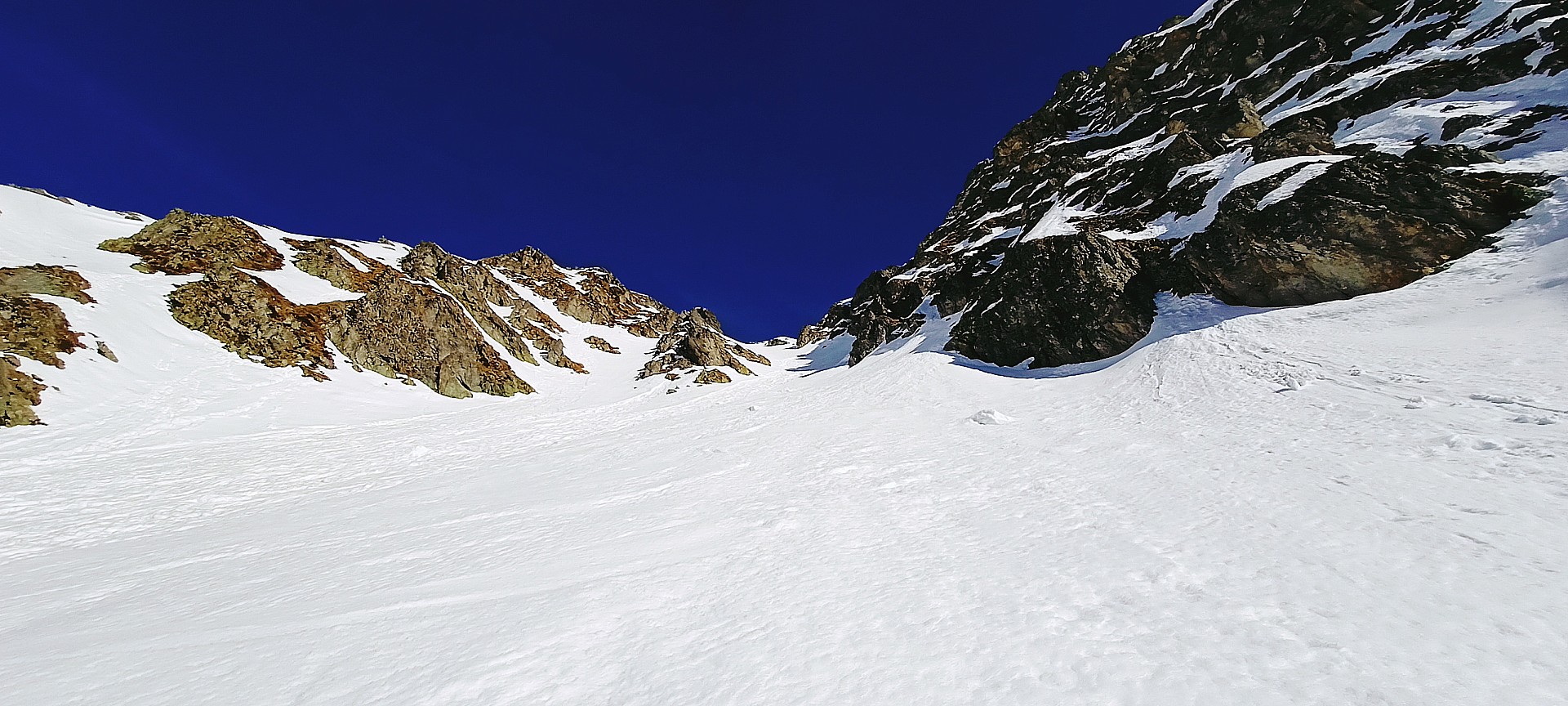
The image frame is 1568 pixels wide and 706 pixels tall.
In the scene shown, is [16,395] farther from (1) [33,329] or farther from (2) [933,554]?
(2) [933,554]

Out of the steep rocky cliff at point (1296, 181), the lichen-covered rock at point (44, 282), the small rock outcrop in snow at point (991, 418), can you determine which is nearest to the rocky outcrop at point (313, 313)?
the lichen-covered rock at point (44, 282)

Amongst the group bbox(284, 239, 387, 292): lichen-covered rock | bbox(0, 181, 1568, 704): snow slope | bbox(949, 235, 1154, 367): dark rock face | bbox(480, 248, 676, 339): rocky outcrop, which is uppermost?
bbox(480, 248, 676, 339): rocky outcrop

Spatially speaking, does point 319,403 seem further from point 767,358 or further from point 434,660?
point 767,358

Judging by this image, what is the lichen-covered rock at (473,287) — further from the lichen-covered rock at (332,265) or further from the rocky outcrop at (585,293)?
the rocky outcrop at (585,293)

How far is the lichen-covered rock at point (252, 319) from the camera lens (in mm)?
34375

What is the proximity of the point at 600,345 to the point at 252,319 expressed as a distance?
53.6 meters

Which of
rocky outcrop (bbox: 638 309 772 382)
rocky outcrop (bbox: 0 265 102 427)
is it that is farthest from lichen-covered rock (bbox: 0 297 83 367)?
rocky outcrop (bbox: 638 309 772 382)

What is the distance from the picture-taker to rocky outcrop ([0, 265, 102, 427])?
20.4 metres

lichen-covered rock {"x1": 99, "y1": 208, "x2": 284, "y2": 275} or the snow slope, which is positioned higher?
lichen-covered rock {"x1": 99, "y1": 208, "x2": 284, "y2": 275}

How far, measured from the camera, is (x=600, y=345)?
3533 inches

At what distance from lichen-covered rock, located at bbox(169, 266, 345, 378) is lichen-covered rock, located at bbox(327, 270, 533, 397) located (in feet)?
6.50

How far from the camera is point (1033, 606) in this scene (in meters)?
4.75

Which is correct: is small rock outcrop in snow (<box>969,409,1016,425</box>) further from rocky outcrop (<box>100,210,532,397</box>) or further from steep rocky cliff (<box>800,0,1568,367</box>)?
rocky outcrop (<box>100,210,532,397</box>)

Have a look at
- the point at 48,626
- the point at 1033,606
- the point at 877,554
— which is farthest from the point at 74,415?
the point at 1033,606
